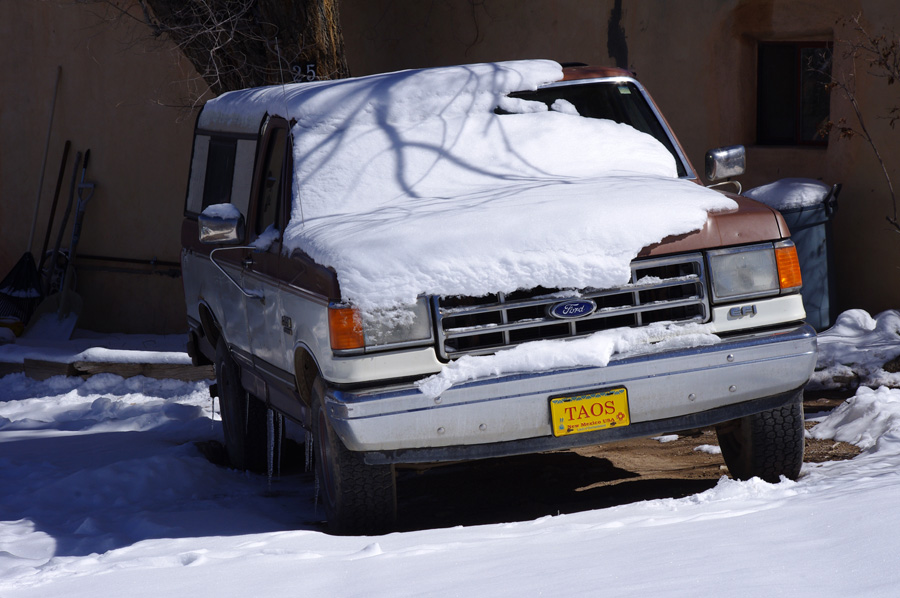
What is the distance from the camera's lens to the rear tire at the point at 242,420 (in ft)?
21.0

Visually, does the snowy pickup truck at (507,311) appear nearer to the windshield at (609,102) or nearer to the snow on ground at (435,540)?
the snow on ground at (435,540)

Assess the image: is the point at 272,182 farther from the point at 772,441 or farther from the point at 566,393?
the point at 772,441

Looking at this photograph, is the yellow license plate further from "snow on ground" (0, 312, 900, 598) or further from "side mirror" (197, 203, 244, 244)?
"side mirror" (197, 203, 244, 244)

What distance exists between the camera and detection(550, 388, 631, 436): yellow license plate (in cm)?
428

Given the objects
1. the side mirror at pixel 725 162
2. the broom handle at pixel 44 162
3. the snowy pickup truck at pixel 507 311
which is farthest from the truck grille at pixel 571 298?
the broom handle at pixel 44 162

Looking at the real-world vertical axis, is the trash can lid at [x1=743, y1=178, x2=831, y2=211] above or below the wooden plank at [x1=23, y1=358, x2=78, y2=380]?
above

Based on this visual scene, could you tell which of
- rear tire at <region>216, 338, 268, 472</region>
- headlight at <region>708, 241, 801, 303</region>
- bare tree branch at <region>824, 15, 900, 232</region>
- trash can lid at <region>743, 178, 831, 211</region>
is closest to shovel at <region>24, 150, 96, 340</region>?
rear tire at <region>216, 338, 268, 472</region>

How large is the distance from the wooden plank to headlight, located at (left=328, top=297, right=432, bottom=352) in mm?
6199

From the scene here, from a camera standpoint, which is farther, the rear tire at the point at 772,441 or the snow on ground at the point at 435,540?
the rear tire at the point at 772,441

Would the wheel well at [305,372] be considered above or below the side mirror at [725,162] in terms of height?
below

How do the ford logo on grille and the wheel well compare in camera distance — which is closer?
the ford logo on grille

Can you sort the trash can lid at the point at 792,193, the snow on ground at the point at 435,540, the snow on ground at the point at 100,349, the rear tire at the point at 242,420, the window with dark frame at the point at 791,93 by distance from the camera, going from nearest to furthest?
the snow on ground at the point at 435,540, the rear tire at the point at 242,420, the trash can lid at the point at 792,193, the window with dark frame at the point at 791,93, the snow on ground at the point at 100,349

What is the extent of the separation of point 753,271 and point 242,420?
3.24m

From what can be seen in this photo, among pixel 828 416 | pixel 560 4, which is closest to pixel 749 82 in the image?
pixel 560 4
